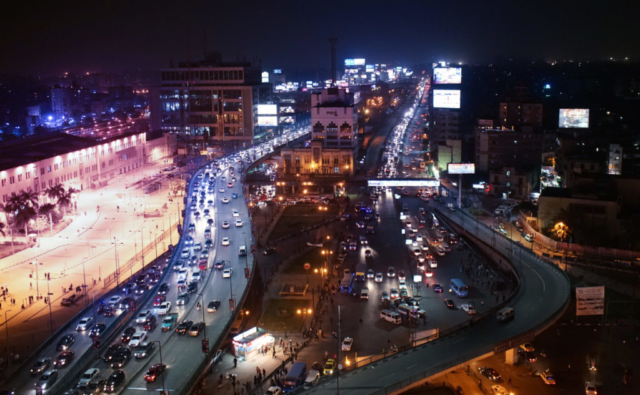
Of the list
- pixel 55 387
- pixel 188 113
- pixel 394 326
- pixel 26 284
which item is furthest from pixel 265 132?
pixel 55 387

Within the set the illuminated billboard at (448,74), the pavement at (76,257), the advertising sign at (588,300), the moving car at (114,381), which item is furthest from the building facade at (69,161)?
the advertising sign at (588,300)

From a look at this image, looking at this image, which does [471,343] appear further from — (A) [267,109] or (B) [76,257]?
(A) [267,109]

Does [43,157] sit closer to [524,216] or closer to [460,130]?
[524,216]

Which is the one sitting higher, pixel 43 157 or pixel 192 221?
pixel 43 157

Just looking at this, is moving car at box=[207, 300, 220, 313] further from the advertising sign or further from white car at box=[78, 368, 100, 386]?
the advertising sign

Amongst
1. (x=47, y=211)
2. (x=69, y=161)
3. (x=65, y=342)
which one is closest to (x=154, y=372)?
(x=65, y=342)

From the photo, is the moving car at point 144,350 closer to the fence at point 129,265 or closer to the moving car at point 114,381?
the moving car at point 114,381
